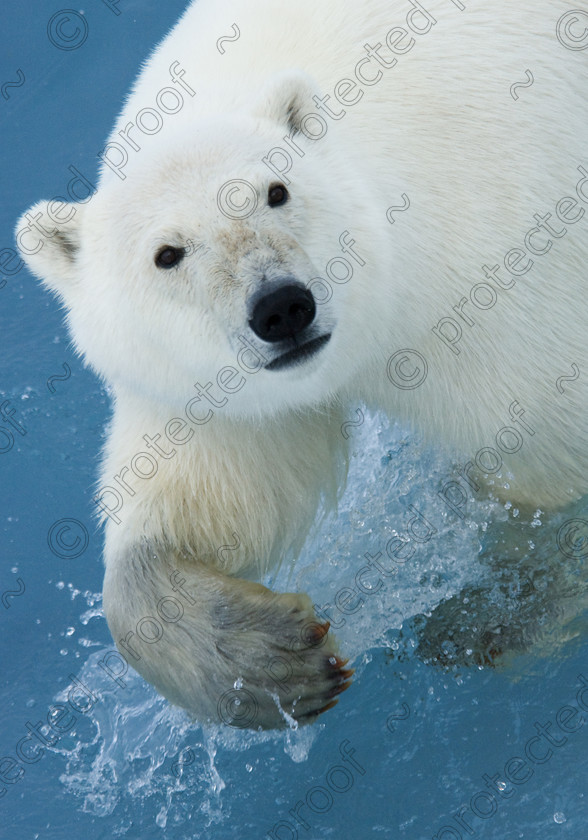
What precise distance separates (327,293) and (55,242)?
0.83m

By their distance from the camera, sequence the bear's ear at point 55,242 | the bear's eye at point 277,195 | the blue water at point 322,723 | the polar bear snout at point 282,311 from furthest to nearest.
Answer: the blue water at point 322,723 < the bear's ear at point 55,242 < the bear's eye at point 277,195 < the polar bear snout at point 282,311

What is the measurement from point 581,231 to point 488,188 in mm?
333

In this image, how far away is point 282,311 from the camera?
2377 mm

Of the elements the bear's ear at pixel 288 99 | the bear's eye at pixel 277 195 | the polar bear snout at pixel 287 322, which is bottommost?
the polar bear snout at pixel 287 322

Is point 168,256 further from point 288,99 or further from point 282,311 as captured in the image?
point 288,99

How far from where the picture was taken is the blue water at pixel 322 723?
3.67m

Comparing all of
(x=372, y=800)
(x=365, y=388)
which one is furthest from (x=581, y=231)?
(x=372, y=800)

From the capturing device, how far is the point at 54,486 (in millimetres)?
5113

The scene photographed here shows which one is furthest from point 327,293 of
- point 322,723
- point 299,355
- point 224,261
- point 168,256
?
point 322,723

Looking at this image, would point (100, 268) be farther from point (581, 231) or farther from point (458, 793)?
point (458, 793)

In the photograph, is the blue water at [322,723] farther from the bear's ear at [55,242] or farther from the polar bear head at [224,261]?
the bear's ear at [55,242]

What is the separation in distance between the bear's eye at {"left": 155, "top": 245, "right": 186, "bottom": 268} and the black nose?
0.27 m

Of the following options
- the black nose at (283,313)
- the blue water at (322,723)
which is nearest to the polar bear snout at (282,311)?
the black nose at (283,313)

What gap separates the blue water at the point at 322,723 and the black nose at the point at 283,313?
1.40m
